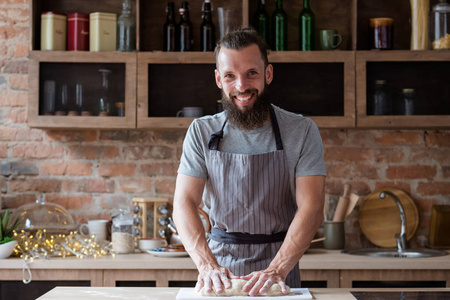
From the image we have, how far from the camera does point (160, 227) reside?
3.71 m

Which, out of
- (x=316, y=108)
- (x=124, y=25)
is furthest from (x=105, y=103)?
(x=316, y=108)

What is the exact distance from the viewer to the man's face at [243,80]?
7.54 ft

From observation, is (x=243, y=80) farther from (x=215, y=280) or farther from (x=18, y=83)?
(x=18, y=83)

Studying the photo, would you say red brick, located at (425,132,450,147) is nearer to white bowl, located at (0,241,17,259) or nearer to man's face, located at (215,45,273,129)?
man's face, located at (215,45,273,129)

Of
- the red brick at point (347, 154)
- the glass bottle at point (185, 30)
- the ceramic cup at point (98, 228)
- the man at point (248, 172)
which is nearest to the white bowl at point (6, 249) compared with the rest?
the ceramic cup at point (98, 228)

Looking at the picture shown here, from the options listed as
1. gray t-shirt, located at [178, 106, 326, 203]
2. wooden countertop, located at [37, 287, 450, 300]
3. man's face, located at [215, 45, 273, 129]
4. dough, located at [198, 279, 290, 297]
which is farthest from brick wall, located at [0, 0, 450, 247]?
dough, located at [198, 279, 290, 297]

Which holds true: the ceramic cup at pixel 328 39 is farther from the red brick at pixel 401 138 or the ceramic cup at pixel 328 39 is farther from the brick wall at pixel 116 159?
the red brick at pixel 401 138

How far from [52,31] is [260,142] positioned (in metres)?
1.68

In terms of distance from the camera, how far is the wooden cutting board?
12.2 ft

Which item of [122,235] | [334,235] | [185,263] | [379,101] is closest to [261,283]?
[185,263]

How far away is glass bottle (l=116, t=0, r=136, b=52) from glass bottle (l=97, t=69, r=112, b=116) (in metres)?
0.16

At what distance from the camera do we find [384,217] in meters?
3.74

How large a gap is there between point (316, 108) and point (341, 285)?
39.2 inches

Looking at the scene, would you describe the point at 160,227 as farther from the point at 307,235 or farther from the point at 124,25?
the point at 307,235
